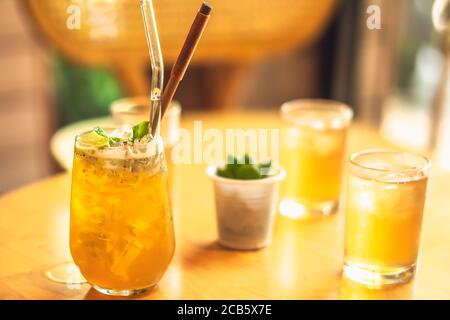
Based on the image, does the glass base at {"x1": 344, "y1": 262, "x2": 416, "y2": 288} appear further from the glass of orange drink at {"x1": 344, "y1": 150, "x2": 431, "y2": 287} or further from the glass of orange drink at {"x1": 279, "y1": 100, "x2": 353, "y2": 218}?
the glass of orange drink at {"x1": 279, "y1": 100, "x2": 353, "y2": 218}

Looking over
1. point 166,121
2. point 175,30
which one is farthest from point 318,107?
point 175,30

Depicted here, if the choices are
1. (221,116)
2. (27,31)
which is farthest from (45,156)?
(221,116)

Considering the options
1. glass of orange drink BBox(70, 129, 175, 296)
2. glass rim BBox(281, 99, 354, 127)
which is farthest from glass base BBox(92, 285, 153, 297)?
glass rim BBox(281, 99, 354, 127)

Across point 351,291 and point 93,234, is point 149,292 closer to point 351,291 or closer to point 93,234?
point 93,234

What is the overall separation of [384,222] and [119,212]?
0.37 meters

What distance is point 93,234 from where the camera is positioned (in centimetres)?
99

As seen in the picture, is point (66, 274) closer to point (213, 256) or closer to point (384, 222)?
point (213, 256)

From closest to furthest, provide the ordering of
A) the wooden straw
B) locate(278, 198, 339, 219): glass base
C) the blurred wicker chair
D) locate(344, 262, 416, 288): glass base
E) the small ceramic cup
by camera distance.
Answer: the wooden straw → locate(344, 262, 416, 288): glass base → the small ceramic cup → locate(278, 198, 339, 219): glass base → the blurred wicker chair

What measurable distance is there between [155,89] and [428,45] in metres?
2.15

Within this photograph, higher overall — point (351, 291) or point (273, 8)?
point (273, 8)

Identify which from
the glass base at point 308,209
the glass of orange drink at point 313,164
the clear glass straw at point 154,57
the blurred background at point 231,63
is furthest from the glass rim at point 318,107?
the blurred background at point 231,63

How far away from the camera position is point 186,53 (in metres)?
0.98

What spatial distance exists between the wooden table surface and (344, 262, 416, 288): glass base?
14 millimetres

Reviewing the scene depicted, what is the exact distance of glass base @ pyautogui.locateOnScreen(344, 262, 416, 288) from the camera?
3.49 ft
